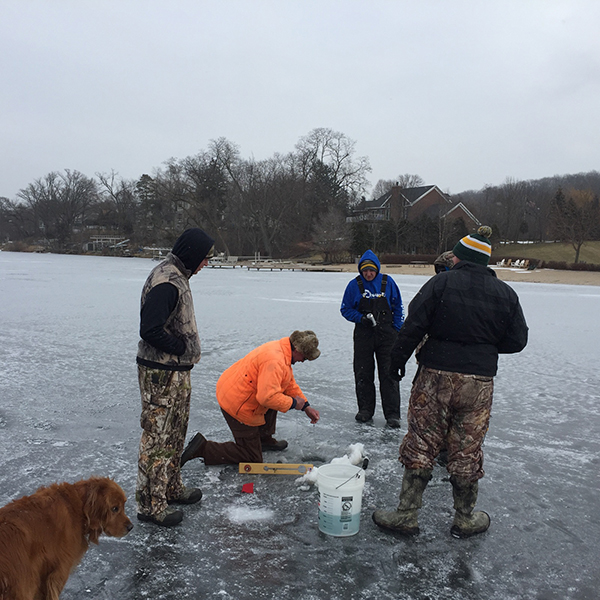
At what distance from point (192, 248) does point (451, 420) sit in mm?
1943

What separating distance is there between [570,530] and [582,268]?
43473 mm

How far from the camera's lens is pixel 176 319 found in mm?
3086

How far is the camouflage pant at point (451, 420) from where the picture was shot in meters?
3.00

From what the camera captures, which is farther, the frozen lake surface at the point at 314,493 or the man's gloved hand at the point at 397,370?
the man's gloved hand at the point at 397,370

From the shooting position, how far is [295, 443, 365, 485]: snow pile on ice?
12.2ft

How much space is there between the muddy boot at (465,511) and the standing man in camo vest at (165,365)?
179cm

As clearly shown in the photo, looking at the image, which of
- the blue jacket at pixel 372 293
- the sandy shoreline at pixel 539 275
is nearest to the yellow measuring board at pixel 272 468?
the blue jacket at pixel 372 293

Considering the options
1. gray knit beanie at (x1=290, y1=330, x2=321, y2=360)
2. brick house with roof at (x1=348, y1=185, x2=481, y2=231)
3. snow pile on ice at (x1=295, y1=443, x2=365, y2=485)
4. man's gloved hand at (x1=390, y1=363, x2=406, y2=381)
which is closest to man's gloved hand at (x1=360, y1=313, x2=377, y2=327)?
snow pile on ice at (x1=295, y1=443, x2=365, y2=485)

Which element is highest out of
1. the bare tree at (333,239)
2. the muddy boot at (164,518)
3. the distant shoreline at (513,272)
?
the bare tree at (333,239)

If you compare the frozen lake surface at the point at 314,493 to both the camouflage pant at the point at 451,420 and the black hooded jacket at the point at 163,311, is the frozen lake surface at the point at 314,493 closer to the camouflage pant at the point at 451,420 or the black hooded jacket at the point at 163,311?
the camouflage pant at the point at 451,420

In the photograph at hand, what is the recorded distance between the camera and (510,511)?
11.7ft

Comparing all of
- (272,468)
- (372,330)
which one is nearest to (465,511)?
(272,468)

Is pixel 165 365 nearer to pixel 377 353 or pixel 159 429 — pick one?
pixel 159 429

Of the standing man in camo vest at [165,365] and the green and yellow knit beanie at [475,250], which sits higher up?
the green and yellow knit beanie at [475,250]
